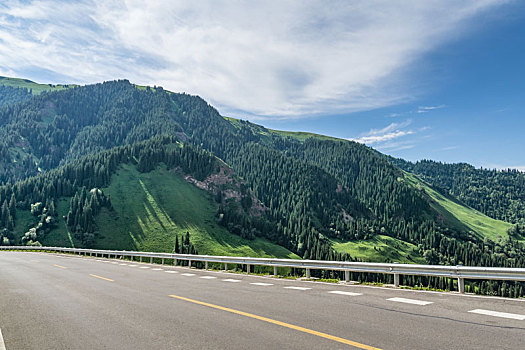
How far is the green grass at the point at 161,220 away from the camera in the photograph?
367 ft

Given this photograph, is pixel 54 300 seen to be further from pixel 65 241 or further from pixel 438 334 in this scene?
pixel 65 241

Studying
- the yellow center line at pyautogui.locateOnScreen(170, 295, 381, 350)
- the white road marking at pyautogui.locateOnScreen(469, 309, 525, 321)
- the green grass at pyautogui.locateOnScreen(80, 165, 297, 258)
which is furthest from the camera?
the green grass at pyautogui.locateOnScreen(80, 165, 297, 258)

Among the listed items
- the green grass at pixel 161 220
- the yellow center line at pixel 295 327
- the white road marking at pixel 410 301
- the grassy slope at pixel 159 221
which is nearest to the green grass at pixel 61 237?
the grassy slope at pixel 159 221

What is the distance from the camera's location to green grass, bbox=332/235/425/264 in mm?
159625

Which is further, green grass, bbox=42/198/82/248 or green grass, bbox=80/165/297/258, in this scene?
green grass, bbox=80/165/297/258

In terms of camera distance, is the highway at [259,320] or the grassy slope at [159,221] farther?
the grassy slope at [159,221]

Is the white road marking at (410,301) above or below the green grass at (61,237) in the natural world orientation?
above

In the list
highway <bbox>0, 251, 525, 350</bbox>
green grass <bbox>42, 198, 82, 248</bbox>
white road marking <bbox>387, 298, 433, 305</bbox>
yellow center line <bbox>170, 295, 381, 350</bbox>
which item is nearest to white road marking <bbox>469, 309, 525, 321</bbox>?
highway <bbox>0, 251, 525, 350</bbox>

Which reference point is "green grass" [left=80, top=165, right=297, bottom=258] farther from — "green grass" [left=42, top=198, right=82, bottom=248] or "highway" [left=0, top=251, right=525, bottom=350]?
"highway" [left=0, top=251, right=525, bottom=350]

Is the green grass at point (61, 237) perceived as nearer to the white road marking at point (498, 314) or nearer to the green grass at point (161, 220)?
the green grass at point (161, 220)

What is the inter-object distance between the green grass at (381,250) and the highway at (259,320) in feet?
497

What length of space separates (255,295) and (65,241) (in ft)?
374

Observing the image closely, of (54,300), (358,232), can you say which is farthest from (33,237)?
(358,232)

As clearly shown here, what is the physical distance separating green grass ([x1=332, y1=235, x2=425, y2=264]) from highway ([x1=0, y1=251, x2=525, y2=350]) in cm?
15134
